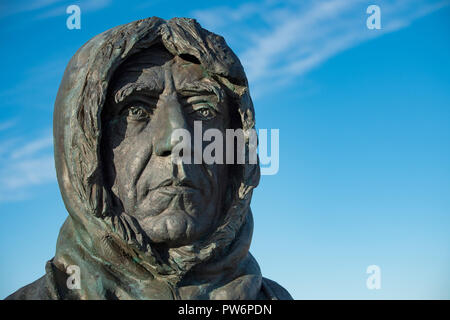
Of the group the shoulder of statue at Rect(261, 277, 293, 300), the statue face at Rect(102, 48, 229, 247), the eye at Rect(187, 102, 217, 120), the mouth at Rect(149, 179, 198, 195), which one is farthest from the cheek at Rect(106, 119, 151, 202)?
the shoulder of statue at Rect(261, 277, 293, 300)

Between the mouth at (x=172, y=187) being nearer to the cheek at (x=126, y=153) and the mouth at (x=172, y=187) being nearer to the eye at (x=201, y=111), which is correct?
the cheek at (x=126, y=153)

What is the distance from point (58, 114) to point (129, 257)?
1.13m

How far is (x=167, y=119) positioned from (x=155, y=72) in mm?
344

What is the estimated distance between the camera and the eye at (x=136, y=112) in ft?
14.6

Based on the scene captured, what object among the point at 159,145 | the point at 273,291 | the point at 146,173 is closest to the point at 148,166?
the point at 146,173

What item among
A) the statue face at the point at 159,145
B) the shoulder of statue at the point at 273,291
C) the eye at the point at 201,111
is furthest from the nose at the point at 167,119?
the shoulder of statue at the point at 273,291

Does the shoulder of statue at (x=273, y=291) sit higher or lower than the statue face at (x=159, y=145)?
lower

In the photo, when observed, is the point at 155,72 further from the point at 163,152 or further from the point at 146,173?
the point at 146,173

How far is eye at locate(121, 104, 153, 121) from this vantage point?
446 centimetres

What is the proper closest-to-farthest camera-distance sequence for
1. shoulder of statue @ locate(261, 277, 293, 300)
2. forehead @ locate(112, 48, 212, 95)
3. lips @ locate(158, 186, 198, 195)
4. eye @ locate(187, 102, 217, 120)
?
1. lips @ locate(158, 186, 198, 195)
2. forehead @ locate(112, 48, 212, 95)
3. eye @ locate(187, 102, 217, 120)
4. shoulder of statue @ locate(261, 277, 293, 300)

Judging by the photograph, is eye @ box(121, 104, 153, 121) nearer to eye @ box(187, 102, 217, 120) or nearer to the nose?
the nose

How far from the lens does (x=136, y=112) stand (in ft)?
14.7
